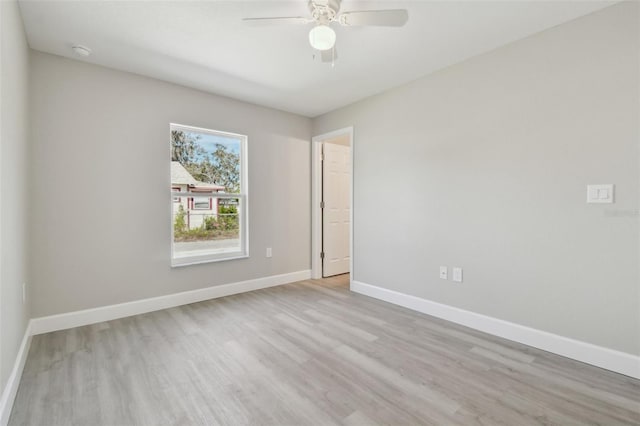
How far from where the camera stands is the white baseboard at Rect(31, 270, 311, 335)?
2.64 m

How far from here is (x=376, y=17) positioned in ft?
6.09

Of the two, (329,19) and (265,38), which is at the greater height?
(265,38)

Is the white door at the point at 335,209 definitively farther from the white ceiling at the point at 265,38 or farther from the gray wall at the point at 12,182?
the gray wall at the point at 12,182

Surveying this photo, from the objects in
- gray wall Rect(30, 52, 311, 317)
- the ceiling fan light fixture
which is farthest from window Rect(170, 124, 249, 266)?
the ceiling fan light fixture

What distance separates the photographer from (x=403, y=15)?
5.82 ft

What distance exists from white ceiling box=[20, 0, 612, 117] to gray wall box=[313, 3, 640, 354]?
25cm

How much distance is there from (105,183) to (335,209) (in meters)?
3.02

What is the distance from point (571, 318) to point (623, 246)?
2.06 ft

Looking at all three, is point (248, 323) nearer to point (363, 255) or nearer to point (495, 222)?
point (363, 255)

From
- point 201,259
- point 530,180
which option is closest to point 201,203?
point 201,259

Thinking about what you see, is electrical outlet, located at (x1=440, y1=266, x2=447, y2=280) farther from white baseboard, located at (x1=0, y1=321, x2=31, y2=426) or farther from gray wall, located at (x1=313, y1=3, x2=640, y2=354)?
white baseboard, located at (x1=0, y1=321, x2=31, y2=426)

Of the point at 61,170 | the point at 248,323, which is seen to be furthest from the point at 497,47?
the point at 61,170

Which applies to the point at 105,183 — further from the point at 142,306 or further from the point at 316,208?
the point at 316,208

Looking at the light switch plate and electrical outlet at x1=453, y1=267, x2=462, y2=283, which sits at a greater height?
the light switch plate
